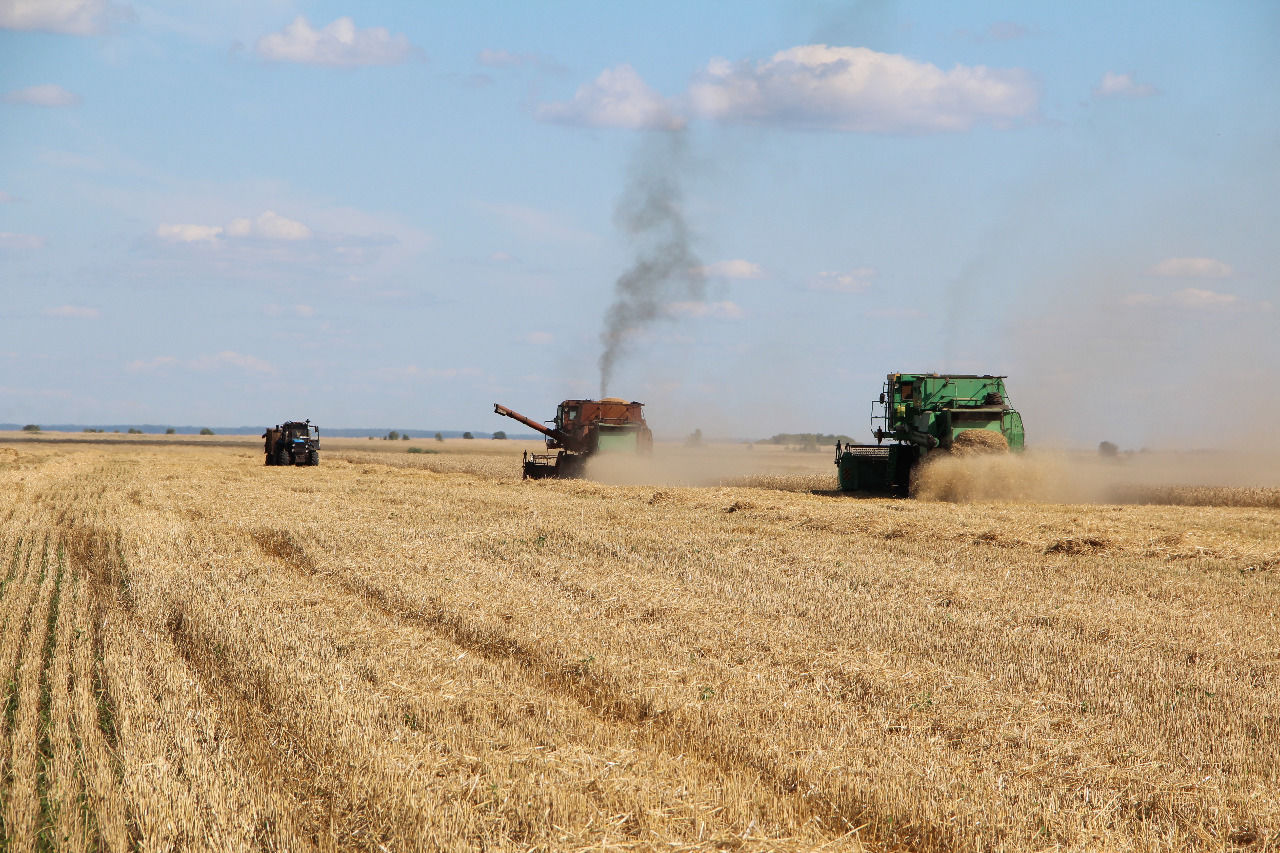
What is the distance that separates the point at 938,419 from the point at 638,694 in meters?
19.4

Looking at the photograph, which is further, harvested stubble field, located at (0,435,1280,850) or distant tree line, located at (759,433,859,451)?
distant tree line, located at (759,433,859,451)

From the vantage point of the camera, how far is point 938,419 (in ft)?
86.1

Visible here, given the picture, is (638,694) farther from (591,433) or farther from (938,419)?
(591,433)

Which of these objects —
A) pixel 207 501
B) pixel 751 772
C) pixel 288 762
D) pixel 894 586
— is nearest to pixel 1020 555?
pixel 894 586

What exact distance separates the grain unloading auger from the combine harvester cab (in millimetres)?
13200

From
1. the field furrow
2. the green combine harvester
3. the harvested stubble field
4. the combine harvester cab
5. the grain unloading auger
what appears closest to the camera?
the field furrow

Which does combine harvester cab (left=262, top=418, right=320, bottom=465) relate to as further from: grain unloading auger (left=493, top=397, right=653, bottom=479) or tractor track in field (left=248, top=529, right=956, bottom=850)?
tractor track in field (left=248, top=529, right=956, bottom=850)

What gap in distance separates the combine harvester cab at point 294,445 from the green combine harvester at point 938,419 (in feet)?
80.1

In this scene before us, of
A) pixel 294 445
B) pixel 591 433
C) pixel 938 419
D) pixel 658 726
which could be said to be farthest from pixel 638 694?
pixel 294 445

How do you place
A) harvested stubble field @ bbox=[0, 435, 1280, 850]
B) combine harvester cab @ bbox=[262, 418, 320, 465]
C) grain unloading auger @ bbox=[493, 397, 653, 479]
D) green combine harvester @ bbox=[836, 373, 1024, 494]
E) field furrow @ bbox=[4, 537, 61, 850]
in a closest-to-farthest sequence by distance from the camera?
field furrow @ bbox=[4, 537, 61, 850], harvested stubble field @ bbox=[0, 435, 1280, 850], green combine harvester @ bbox=[836, 373, 1024, 494], grain unloading auger @ bbox=[493, 397, 653, 479], combine harvester cab @ bbox=[262, 418, 320, 465]

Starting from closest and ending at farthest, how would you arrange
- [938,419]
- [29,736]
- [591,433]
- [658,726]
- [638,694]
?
[29,736] → [658,726] → [638,694] → [938,419] → [591,433]

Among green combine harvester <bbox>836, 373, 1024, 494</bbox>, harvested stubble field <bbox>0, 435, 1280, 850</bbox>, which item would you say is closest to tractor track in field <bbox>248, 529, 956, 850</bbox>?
Answer: harvested stubble field <bbox>0, 435, 1280, 850</bbox>

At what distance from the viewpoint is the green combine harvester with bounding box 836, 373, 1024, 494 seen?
25.9 m

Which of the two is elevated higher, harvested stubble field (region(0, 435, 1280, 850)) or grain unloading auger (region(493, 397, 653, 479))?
grain unloading auger (region(493, 397, 653, 479))
